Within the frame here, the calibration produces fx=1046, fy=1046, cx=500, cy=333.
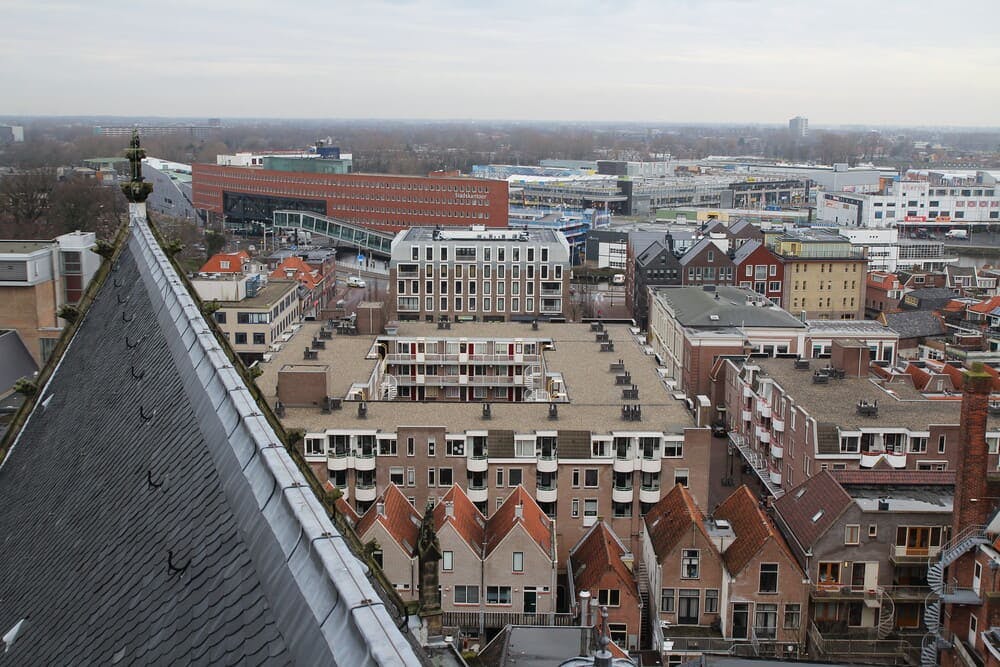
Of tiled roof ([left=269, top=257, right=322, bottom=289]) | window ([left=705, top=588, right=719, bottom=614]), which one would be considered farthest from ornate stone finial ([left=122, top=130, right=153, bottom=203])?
tiled roof ([left=269, top=257, right=322, bottom=289])

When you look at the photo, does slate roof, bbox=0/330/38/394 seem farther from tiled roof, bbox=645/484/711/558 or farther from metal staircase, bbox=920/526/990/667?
metal staircase, bbox=920/526/990/667

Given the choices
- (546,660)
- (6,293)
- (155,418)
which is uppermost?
(155,418)

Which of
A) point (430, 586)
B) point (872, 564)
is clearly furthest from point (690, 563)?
point (430, 586)

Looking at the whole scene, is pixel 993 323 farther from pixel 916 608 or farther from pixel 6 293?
pixel 6 293

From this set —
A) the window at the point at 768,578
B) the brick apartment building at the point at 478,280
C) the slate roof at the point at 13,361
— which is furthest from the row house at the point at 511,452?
the brick apartment building at the point at 478,280

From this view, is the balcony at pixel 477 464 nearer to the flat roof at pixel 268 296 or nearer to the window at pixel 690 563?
the window at pixel 690 563

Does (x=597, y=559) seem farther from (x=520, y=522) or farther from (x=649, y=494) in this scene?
(x=649, y=494)

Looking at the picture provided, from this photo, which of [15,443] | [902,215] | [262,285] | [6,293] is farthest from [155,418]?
[902,215]
